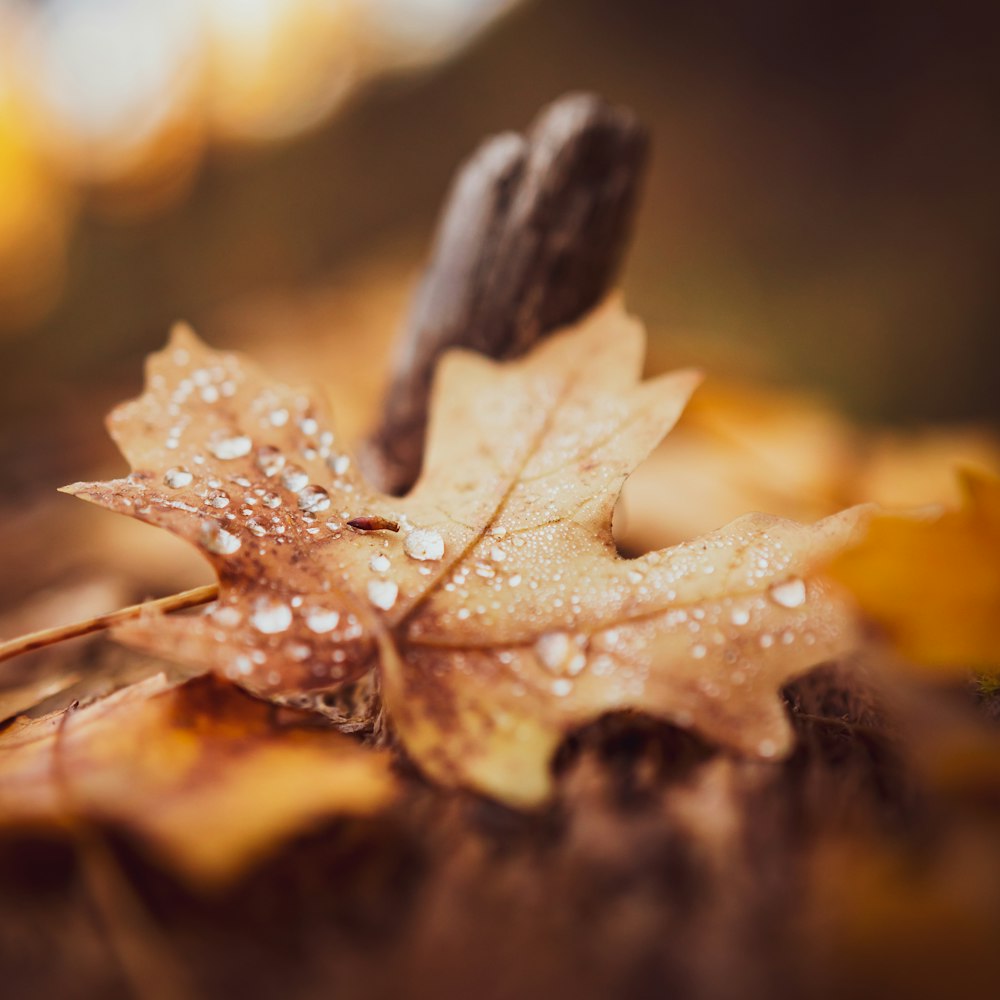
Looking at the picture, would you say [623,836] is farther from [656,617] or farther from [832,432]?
[832,432]

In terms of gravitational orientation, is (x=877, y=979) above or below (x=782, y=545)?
below

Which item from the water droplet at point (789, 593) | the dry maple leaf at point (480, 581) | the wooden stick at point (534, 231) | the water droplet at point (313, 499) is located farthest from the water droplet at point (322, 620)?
the wooden stick at point (534, 231)

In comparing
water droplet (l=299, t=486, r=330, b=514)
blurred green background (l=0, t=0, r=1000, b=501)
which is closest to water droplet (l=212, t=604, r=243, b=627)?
water droplet (l=299, t=486, r=330, b=514)

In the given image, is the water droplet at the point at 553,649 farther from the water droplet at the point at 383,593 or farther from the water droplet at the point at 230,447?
the water droplet at the point at 230,447

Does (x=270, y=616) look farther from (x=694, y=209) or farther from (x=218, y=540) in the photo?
(x=694, y=209)

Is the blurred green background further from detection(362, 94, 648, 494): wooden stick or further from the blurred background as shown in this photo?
detection(362, 94, 648, 494): wooden stick

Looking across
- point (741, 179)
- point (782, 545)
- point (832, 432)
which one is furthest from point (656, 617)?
point (741, 179)
